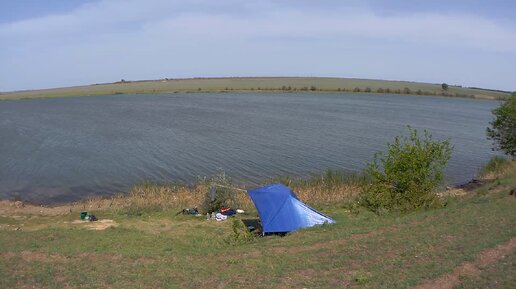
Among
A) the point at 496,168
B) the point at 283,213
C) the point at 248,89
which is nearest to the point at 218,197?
the point at 283,213

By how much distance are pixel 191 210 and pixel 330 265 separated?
39.4ft

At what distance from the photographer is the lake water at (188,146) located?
3262 cm

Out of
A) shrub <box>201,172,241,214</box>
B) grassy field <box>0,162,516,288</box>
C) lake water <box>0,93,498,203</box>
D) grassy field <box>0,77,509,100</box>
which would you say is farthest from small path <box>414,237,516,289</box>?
grassy field <box>0,77,509,100</box>

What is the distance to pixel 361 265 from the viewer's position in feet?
41.3

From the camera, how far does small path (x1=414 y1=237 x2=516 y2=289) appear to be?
35.1 feet

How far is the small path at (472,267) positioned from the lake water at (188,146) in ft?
62.4

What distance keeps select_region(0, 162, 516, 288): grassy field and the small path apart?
0.03 metres

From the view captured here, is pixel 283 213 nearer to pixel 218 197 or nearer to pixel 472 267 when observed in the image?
pixel 218 197

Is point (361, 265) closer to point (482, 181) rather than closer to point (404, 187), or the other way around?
point (404, 187)

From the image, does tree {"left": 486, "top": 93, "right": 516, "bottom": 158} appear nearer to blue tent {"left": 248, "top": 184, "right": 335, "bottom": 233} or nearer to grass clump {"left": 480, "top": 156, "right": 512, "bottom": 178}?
grass clump {"left": 480, "top": 156, "right": 512, "bottom": 178}

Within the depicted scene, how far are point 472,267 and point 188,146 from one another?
33.2 metres

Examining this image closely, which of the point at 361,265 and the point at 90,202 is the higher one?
the point at 361,265

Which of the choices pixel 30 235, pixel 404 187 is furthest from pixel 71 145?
pixel 404 187

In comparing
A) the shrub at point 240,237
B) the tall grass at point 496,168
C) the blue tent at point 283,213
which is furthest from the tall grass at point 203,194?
the tall grass at point 496,168
